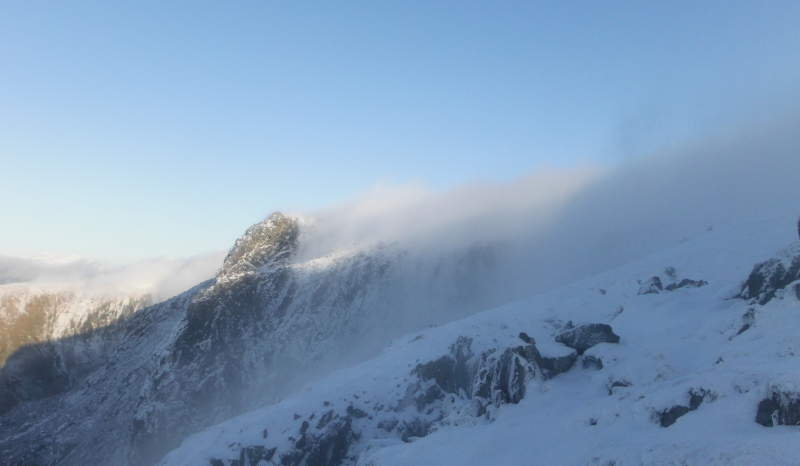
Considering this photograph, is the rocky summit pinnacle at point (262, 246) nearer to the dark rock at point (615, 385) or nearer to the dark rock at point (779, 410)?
the dark rock at point (615, 385)

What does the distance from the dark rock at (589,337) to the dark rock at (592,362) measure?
225 centimetres

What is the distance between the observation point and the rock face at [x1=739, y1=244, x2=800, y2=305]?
43.1 m

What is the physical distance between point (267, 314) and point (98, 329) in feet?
300

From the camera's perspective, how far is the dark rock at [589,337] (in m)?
50.3

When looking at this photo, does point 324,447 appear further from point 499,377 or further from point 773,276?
point 773,276

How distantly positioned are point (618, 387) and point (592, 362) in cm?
890

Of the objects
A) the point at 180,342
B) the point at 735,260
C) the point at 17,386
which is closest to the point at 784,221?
the point at 735,260

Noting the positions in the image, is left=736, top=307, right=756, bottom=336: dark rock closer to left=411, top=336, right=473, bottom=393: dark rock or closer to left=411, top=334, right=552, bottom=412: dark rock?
left=411, top=334, right=552, bottom=412: dark rock

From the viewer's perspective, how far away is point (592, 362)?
157ft

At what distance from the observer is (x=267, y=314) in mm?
114812

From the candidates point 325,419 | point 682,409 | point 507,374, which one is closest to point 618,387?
point 682,409

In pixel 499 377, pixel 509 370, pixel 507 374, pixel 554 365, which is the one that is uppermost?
pixel 509 370

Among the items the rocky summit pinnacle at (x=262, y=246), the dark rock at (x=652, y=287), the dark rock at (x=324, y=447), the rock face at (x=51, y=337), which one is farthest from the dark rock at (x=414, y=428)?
the rock face at (x=51, y=337)

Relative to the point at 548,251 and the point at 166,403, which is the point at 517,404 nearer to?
the point at 166,403
